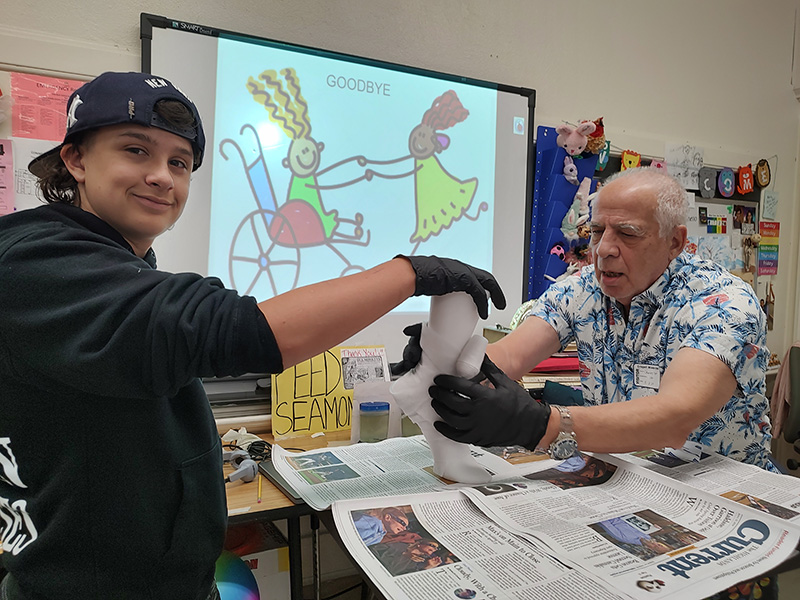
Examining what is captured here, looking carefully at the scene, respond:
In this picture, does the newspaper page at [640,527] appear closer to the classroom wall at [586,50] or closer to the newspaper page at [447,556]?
the newspaper page at [447,556]

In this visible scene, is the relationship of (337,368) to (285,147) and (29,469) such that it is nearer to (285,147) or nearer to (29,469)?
(285,147)

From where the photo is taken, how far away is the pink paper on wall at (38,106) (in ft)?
5.14

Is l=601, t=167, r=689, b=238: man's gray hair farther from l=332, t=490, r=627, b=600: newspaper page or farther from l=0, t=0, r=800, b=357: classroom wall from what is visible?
l=0, t=0, r=800, b=357: classroom wall

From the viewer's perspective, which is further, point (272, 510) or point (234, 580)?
point (234, 580)

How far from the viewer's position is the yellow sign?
1705 mm

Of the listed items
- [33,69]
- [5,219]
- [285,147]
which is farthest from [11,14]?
[5,219]

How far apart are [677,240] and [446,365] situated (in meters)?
0.87

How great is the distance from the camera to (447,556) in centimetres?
80

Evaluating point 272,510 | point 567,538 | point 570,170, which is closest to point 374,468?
point 272,510

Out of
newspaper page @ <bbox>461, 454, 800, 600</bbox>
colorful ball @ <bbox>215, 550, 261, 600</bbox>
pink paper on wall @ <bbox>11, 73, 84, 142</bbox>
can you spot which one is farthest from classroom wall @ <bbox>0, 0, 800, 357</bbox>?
newspaper page @ <bbox>461, 454, 800, 600</bbox>

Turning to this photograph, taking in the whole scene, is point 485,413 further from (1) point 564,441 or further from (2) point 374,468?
(2) point 374,468

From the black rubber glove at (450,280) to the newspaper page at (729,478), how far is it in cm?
61

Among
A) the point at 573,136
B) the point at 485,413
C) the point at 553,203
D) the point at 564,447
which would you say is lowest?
the point at 564,447

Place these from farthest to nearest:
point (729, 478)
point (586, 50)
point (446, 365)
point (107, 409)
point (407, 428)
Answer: point (586, 50), point (407, 428), point (729, 478), point (446, 365), point (107, 409)
